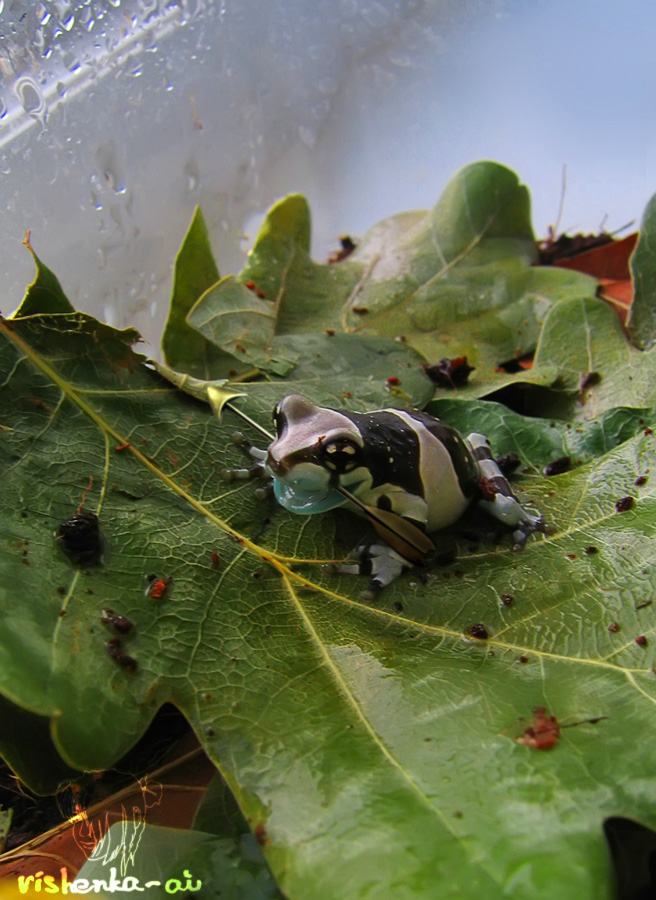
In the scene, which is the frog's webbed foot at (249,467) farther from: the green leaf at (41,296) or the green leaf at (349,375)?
the green leaf at (41,296)

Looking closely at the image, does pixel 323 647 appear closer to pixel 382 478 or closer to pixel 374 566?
pixel 374 566

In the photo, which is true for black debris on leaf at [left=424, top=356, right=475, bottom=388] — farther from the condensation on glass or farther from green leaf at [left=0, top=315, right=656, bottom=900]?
the condensation on glass

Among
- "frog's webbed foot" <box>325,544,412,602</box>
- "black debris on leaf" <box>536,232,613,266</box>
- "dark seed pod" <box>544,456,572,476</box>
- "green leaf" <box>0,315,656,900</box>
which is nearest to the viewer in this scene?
"green leaf" <box>0,315,656,900</box>

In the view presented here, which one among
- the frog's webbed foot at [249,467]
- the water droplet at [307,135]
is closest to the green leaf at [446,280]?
the frog's webbed foot at [249,467]

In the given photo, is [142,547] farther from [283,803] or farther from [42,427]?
[283,803]

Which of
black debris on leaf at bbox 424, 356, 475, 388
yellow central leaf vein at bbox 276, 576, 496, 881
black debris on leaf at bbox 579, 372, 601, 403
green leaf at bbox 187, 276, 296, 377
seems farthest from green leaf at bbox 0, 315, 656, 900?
black debris on leaf at bbox 424, 356, 475, 388

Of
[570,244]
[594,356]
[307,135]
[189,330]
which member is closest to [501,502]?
[594,356]
